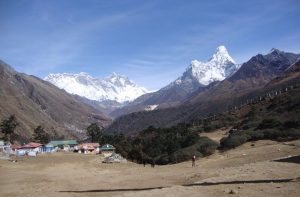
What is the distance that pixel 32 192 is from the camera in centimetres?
2888

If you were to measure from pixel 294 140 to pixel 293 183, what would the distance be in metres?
28.2

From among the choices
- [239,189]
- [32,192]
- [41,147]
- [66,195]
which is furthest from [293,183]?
[41,147]

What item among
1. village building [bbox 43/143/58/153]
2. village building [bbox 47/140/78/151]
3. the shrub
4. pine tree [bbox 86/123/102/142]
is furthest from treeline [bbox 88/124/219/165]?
village building [bbox 47/140/78/151]

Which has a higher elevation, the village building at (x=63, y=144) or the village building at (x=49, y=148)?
the village building at (x=63, y=144)

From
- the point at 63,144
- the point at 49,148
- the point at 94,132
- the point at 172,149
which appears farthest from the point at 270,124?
the point at 63,144

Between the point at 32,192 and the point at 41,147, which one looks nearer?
the point at 32,192

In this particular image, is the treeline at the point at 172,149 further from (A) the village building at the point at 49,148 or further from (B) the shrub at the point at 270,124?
(A) the village building at the point at 49,148

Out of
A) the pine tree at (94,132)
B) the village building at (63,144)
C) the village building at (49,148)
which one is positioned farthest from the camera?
the pine tree at (94,132)

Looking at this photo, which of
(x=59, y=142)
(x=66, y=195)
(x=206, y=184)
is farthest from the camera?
(x=59, y=142)

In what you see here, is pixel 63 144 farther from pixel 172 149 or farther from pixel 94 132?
pixel 172 149

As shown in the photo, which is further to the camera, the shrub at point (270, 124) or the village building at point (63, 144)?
the village building at point (63, 144)

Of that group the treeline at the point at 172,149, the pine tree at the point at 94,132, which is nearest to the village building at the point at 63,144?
the pine tree at the point at 94,132

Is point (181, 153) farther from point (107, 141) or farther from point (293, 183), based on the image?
point (107, 141)

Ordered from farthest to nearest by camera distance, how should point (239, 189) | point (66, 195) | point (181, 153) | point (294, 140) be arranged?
point (181, 153) → point (294, 140) → point (66, 195) → point (239, 189)
